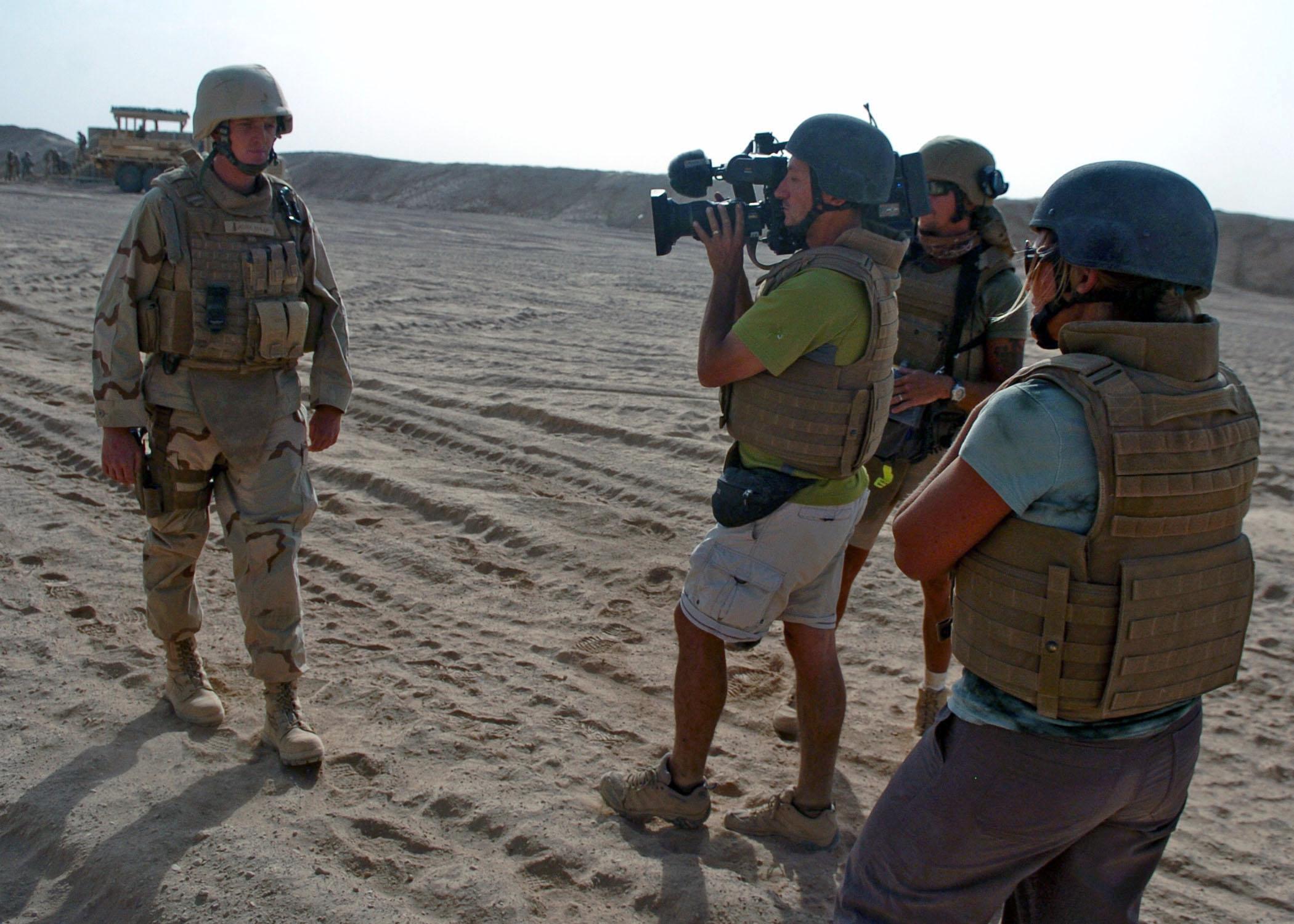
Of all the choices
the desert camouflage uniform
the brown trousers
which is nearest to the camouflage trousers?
the desert camouflage uniform

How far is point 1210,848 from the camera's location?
3.12 meters

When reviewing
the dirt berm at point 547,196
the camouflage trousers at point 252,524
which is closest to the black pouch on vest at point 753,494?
the camouflage trousers at point 252,524

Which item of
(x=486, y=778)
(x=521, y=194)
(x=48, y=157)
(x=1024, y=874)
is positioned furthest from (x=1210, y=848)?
(x=48, y=157)

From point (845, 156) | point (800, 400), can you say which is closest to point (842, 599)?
point (800, 400)

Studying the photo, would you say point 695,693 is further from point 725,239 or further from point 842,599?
point 725,239

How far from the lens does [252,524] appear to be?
3.33 meters

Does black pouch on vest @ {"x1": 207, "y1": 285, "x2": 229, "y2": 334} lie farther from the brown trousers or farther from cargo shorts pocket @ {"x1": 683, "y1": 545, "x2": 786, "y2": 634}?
the brown trousers

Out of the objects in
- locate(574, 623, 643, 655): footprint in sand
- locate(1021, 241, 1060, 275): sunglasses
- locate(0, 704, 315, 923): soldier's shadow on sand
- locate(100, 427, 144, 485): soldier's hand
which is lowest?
locate(0, 704, 315, 923): soldier's shadow on sand

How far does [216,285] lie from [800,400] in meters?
1.78

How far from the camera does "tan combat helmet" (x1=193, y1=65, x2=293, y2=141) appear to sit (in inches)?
126

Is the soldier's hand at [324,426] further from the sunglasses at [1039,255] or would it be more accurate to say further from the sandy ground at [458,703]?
the sunglasses at [1039,255]

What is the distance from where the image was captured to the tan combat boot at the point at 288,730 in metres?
3.21

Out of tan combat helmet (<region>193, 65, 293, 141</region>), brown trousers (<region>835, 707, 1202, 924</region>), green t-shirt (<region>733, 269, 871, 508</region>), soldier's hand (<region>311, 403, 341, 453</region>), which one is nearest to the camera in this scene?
brown trousers (<region>835, 707, 1202, 924</region>)

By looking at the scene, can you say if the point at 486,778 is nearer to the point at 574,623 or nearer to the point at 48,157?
the point at 574,623
